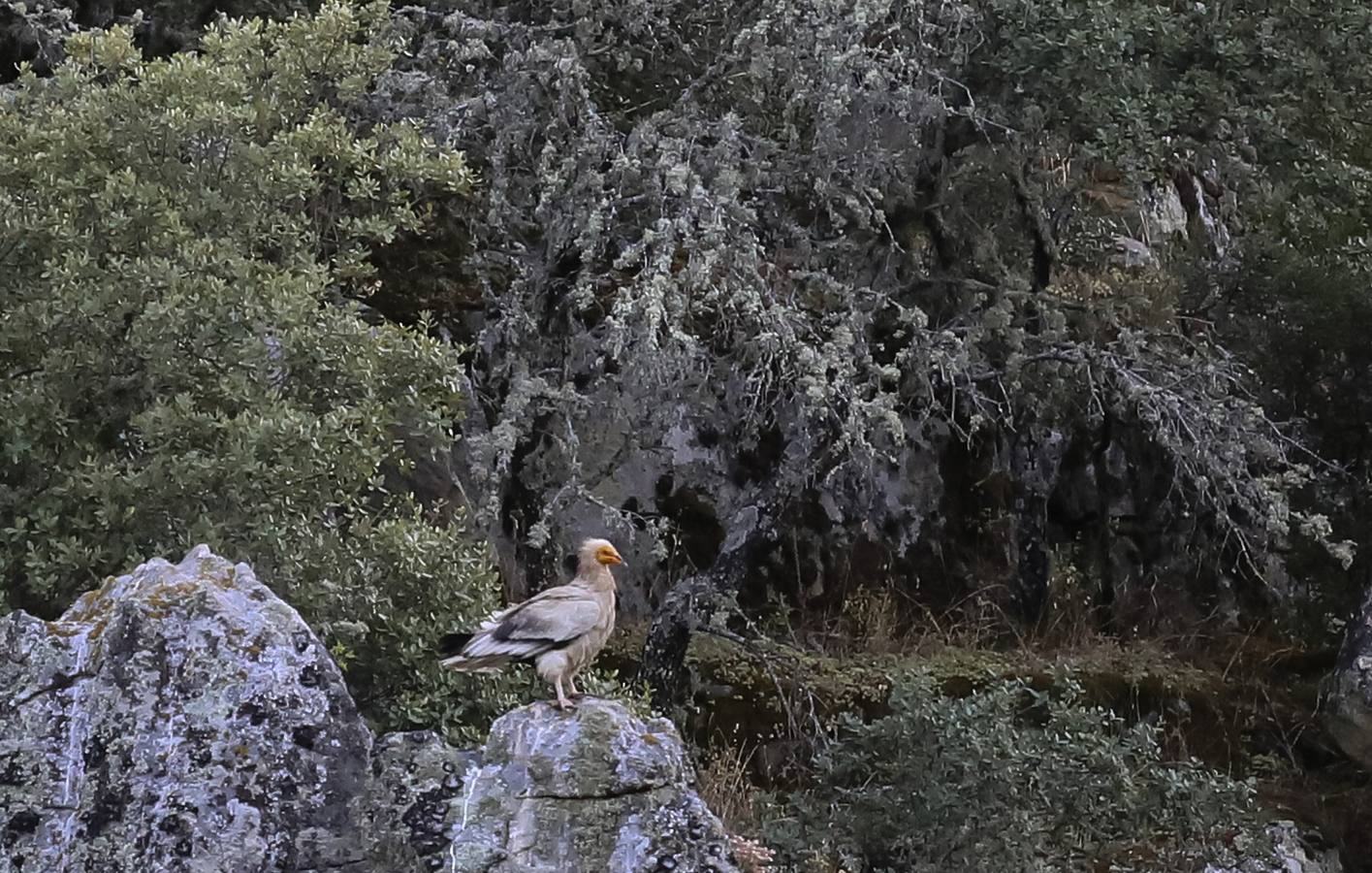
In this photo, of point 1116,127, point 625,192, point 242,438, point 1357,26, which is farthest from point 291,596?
point 1357,26

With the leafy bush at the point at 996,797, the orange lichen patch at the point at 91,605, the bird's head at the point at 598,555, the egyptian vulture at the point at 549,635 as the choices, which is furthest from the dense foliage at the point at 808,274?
the orange lichen patch at the point at 91,605

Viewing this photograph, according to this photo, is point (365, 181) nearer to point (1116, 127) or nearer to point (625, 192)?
point (625, 192)

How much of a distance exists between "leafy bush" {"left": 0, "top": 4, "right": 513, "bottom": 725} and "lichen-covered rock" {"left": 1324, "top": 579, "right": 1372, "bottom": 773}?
4559 mm

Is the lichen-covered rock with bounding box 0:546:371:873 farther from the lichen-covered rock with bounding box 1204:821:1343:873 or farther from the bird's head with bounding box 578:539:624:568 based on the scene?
the lichen-covered rock with bounding box 1204:821:1343:873

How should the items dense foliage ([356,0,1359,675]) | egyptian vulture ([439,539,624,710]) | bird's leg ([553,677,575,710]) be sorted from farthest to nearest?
dense foliage ([356,0,1359,675]) < egyptian vulture ([439,539,624,710]) < bird's leg ([553,677,575,710])

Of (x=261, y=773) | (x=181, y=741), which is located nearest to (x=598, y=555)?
(x=261, y=773)

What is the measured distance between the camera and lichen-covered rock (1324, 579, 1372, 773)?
25.7ft

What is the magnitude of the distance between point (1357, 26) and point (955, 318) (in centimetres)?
251

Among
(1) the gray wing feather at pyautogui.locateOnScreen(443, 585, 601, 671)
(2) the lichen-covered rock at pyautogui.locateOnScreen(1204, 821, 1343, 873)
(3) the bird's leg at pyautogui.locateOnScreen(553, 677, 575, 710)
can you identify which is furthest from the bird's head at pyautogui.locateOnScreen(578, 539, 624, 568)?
(2) the lichen-covered rock at pyautogui.locateOnScreen(1204, 821, 1343, 873)

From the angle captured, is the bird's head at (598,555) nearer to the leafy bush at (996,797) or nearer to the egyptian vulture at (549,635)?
the egyptian vulture at (549,635)

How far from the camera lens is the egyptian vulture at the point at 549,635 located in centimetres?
484

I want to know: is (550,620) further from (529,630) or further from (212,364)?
(212,364)

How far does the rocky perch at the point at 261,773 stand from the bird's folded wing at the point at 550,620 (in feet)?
0.94

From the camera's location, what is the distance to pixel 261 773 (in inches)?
177
